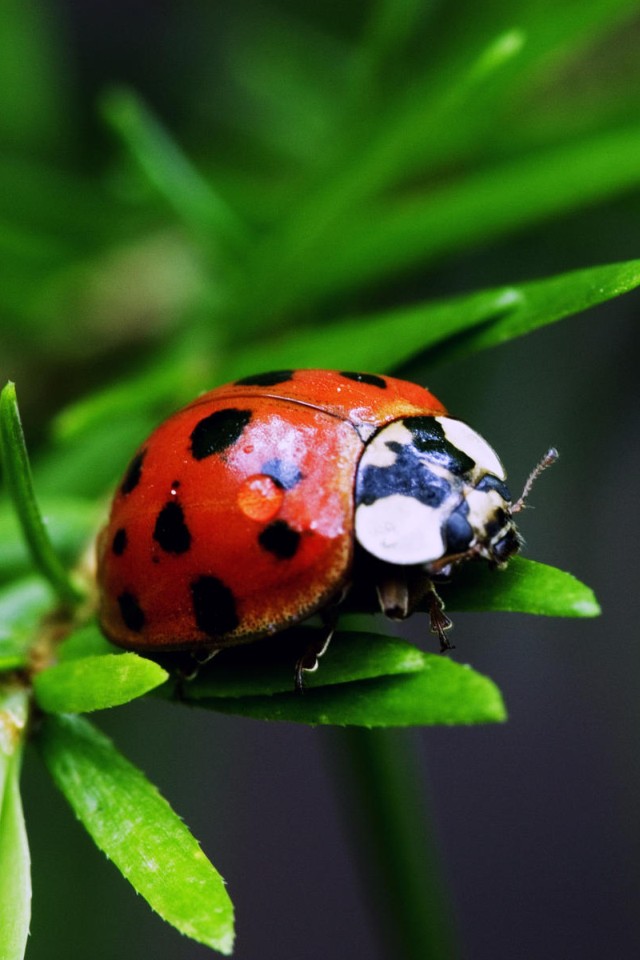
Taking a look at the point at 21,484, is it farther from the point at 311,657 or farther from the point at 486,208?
the point at 486,208

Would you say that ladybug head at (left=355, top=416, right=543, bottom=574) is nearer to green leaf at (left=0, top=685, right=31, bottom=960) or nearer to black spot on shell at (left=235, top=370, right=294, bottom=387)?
black spot on shell at (left=235, top=370, right=294, bottom=387)

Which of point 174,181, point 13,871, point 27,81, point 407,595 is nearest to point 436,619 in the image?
point 407,595

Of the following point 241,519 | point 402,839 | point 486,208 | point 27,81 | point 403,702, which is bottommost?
point 402,839

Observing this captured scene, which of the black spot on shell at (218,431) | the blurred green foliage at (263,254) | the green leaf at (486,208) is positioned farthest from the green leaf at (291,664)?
the green leaf at (486,208)

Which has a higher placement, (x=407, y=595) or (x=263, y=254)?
(x=263, y=254)

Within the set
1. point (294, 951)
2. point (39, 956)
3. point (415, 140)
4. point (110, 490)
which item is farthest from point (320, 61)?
point (294, 951)

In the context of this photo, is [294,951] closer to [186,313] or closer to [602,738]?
[602,738]
